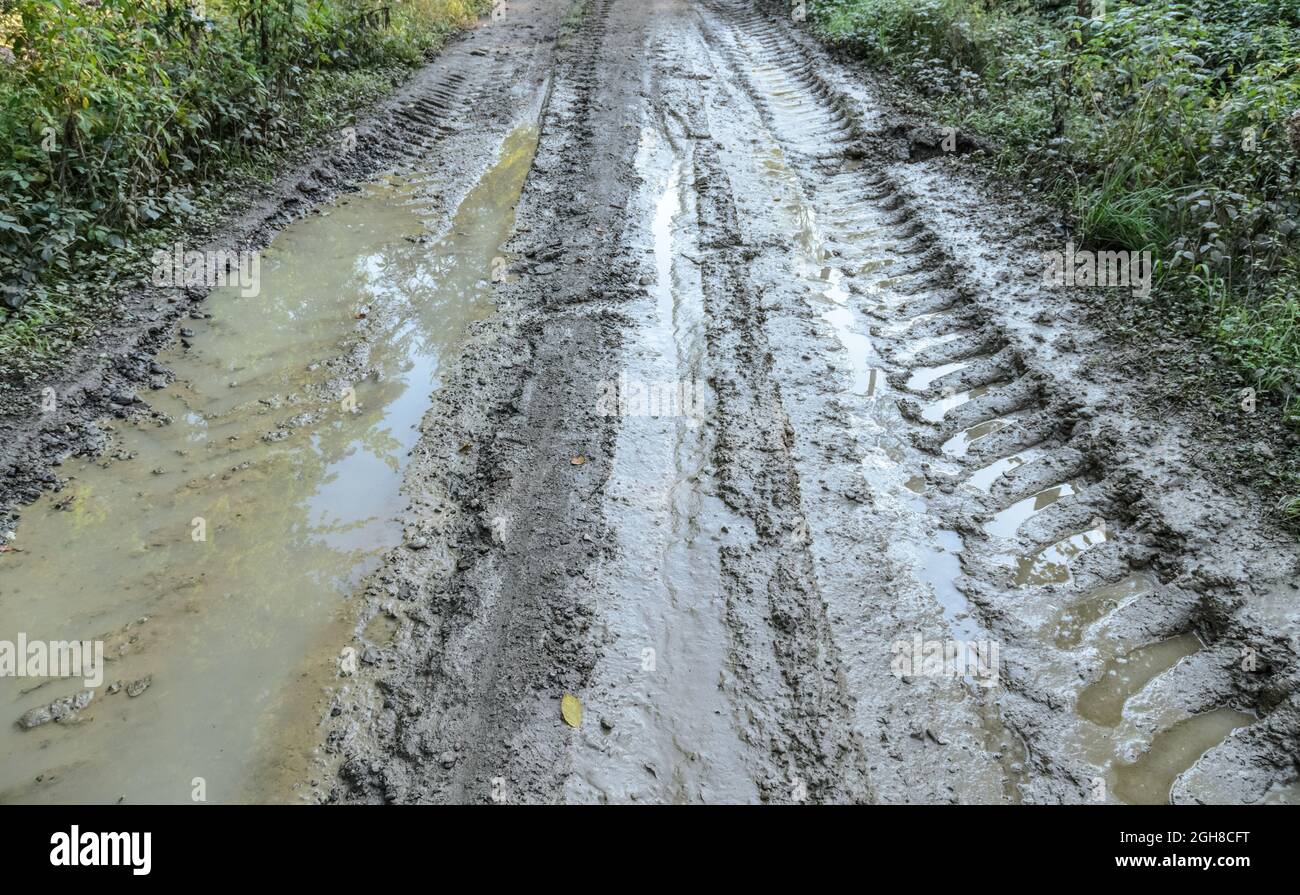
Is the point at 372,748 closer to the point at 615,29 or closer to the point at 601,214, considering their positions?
the point at 601,214

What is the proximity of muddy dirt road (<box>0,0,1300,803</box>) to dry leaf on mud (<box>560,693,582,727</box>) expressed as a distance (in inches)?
1.7

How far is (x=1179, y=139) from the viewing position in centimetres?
623

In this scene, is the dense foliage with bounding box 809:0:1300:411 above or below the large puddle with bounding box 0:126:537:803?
above

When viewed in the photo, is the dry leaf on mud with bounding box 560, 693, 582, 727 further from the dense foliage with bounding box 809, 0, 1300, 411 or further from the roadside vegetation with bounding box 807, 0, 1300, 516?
the dense foliage with bounding box 809, 0, 1300, 411

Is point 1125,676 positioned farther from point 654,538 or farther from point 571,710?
point 571,710

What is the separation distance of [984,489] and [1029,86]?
592 cm

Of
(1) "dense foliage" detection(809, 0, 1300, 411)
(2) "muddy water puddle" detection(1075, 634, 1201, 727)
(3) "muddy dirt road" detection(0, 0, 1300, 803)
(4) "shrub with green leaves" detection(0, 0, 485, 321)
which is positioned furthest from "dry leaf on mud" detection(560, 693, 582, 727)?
(4) "shrub with green leaves" detection(0, 0, 485, 321)

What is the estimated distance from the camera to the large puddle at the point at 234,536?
10.9ft

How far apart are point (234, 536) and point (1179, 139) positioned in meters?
6.99

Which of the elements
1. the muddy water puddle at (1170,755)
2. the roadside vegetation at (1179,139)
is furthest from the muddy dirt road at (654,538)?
the roadside vegetation at (1179,139)

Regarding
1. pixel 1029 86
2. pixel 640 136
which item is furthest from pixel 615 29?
pixel 1029 86

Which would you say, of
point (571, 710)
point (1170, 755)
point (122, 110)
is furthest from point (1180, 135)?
point (122, 110)

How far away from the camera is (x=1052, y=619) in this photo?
3775 mm

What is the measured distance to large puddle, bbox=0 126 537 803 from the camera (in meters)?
3.33
